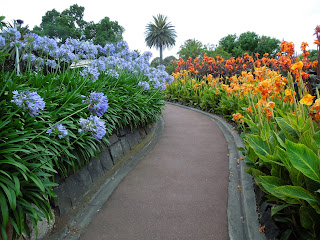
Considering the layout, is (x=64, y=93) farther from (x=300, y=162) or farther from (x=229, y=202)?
(x=300, y=162)

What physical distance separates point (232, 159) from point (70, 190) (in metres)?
2.71

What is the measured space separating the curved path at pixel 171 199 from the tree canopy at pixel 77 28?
103 feet

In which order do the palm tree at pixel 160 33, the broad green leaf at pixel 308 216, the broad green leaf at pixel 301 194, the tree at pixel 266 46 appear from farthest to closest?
1. the palm tree at pixel 160 33
2. the tree at pixel 266 46
3. the broad green leaf at pixel 308 216
4. the broad green leaf at pixel 301 194

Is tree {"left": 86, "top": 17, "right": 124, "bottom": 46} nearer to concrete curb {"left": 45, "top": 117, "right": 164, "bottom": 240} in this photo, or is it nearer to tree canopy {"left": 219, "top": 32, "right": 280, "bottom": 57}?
tree canopy {"left": 219, "top": 32, "right": 280, "bottom": 57}

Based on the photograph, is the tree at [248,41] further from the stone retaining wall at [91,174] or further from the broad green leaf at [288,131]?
the broad green leaf at [288,131]

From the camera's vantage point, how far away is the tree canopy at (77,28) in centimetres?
3428

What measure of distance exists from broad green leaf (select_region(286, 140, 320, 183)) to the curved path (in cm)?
105

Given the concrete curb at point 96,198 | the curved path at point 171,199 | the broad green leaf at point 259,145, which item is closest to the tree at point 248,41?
the curved path at point 171,199

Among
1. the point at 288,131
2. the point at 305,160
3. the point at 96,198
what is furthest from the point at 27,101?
the point at 288,131

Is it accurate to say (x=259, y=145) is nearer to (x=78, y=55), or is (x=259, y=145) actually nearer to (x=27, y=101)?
(x=27, y=101)

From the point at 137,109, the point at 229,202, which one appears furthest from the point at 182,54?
the point at 229,202

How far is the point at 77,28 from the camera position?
1457 inches

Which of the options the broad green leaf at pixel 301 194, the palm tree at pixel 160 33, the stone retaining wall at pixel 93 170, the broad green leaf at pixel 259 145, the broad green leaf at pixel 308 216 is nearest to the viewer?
the broad green leaf at pixel 301 194

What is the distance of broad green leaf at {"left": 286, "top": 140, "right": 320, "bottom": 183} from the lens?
1.79 meters
